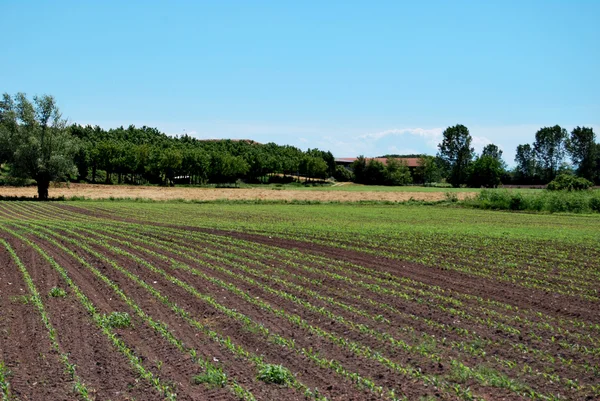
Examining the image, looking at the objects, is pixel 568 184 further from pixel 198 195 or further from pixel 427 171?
pixel 427 171

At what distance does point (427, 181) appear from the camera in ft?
527

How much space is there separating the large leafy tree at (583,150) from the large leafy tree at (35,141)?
127594 mm

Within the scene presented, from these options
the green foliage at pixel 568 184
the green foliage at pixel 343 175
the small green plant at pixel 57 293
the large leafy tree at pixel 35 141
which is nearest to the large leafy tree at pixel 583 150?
the green foliage at pixel 343 175

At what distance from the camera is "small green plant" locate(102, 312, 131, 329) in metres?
11.1

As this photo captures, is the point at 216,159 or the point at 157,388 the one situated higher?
the point at 216,159

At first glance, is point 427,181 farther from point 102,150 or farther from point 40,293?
point 40,293

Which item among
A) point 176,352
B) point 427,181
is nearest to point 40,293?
point 176,352

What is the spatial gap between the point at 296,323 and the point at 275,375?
3.09m

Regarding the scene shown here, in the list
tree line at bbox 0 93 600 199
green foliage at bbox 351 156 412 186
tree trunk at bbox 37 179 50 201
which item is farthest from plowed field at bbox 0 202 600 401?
green foliage at bbox 351 156 412 186

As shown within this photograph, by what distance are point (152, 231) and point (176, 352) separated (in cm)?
1990

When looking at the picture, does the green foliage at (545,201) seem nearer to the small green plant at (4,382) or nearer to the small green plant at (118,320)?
the small green plant at (118,320)

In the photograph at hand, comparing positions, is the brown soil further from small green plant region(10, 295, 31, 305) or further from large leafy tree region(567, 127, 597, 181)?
large leafy tree region(567, 127, 597, 181)

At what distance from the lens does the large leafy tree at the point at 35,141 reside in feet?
192

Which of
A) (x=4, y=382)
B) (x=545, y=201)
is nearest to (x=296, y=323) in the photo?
(x=4, y=382)
